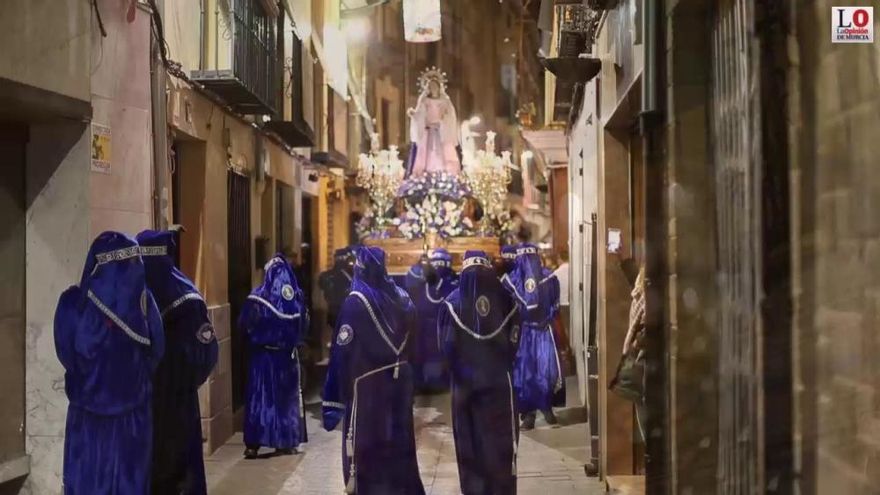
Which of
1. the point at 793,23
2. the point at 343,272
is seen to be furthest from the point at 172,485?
the point at 343,272

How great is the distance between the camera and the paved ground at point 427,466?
872 cm

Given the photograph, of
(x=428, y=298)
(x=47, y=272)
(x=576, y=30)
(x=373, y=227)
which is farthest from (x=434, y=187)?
(x=47, y=272)

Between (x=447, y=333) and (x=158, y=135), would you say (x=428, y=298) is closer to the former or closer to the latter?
(x=447, y=333)

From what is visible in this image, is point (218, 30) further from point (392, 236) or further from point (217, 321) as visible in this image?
point (392, 236)

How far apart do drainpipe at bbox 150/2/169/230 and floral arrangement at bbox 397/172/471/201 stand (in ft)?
34.8

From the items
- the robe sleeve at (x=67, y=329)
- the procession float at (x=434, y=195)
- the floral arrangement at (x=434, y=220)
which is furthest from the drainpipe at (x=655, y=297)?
the floral arrangement at (x=434, y=220)

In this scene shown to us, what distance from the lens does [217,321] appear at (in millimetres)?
10531

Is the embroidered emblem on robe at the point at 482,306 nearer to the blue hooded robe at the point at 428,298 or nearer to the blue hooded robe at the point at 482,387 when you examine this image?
the blue hooded robe at the point at 482,387

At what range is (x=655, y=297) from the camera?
5660 millimetres

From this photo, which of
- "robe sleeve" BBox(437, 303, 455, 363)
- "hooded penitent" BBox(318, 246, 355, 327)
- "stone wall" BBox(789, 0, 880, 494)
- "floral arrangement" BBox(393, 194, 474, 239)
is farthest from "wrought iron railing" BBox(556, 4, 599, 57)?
"floral arrangement" BBox(393, 194, 474, 239)

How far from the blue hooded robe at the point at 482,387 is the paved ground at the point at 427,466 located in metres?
0.97

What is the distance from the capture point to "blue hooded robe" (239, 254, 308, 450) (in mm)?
9820

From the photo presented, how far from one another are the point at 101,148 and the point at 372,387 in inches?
107

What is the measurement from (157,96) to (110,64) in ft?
2.56
